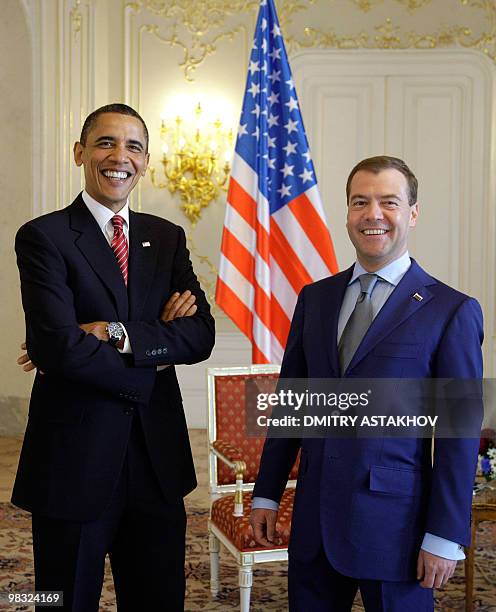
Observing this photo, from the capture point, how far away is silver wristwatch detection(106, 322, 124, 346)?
249 centimetres

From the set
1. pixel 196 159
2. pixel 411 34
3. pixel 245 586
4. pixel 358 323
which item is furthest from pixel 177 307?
pixel 411 34

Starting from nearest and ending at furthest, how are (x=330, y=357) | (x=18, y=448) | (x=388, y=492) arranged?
(x=388, y=492), (x=330, y=357), (x=18, y=448)

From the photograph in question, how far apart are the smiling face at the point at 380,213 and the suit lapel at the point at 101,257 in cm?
78

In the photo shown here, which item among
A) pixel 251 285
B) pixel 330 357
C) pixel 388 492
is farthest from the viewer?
pixel 251 285

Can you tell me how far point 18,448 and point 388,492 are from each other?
585cm

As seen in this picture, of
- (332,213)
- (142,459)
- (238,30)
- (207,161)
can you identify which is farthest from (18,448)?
(142,459)

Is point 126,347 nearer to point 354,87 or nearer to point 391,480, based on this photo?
point 391,480

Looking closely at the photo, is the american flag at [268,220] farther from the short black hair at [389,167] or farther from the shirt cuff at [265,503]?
the short black hair at [389,167]

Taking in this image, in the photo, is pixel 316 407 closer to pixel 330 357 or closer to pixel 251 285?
pixel 330 357

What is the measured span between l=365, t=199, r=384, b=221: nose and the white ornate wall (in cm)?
555

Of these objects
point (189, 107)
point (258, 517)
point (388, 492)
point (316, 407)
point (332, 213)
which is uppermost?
point (189, 107)

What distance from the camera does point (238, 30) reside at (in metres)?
7.66

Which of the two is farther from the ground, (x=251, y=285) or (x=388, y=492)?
(x=251, y=285)

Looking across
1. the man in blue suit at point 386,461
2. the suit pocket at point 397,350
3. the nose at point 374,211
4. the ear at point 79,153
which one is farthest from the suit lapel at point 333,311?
the ear at point 79,153
